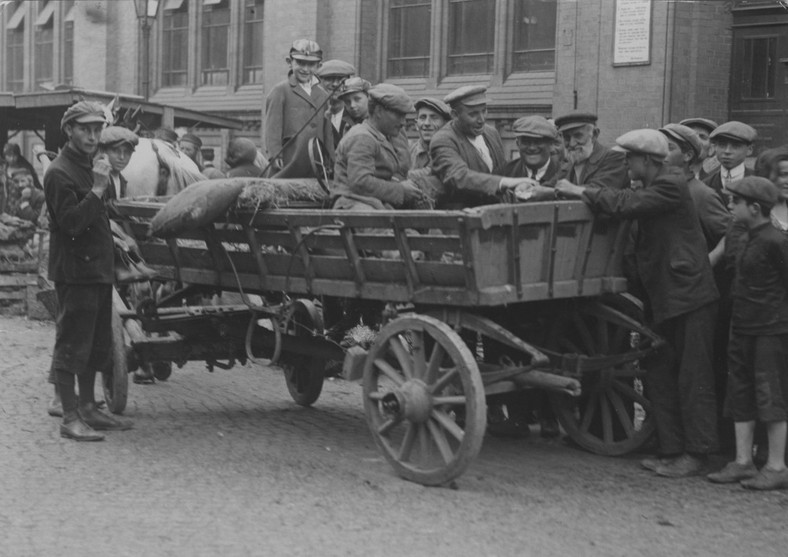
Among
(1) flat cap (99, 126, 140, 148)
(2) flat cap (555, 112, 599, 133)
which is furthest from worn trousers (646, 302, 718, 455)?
(1) flat cap (99, 126, 140, 148)

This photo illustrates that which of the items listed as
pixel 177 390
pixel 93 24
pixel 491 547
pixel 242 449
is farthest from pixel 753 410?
pixel 93 24

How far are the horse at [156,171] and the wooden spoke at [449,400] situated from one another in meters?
3.95

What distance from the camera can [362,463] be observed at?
794 cm

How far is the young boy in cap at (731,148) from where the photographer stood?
8.69 metres

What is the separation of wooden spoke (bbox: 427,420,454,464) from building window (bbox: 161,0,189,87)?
24067mm

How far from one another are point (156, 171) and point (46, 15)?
2668cm

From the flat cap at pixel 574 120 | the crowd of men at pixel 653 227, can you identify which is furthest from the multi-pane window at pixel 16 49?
the flat cap at pixel 574 120

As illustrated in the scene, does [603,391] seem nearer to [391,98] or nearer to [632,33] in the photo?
[391,98]

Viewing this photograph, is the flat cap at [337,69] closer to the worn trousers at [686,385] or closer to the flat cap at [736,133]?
the flat cap at [736,133]

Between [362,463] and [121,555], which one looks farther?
[362,463]

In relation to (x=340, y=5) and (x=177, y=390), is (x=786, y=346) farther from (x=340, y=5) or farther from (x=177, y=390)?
(x=340, y=5)

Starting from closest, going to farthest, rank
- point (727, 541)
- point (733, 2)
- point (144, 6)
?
point (727, 541) → point (733, 2) → point (144, 6)

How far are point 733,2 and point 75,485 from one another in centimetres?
1243

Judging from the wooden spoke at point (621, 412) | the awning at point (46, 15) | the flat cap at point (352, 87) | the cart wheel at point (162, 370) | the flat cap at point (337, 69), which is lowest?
the cart wheel at point (162, 370)
